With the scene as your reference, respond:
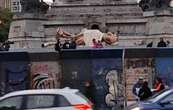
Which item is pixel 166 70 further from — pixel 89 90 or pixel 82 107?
pixel 82 107

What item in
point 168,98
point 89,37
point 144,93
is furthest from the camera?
point 89,37

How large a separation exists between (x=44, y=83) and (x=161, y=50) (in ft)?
16.5

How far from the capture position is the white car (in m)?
20.1

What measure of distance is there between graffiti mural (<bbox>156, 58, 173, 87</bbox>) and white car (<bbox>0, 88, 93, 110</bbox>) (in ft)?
37.7

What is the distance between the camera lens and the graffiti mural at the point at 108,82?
1201 inches

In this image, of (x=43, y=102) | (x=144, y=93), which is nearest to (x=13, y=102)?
(x=43, y=102)

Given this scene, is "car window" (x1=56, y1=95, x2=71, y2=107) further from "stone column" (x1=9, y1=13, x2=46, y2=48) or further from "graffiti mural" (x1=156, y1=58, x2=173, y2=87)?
"stone column" (x1=9, y1=13, x2=46, y2=48)

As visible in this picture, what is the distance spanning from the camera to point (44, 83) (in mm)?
32156

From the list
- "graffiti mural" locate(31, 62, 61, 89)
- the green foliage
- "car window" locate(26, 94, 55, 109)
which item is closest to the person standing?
"graffiti mural" locate(31, 62, 61, 89)

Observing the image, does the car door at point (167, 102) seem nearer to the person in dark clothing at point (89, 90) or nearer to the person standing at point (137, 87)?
the person standing at point (137, 87)

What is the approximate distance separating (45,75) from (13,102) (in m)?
12.3

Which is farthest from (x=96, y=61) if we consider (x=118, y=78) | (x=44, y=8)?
(x=44, y=8)

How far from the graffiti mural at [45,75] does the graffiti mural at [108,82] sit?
1.76 metres

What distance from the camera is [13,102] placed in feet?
66.1
